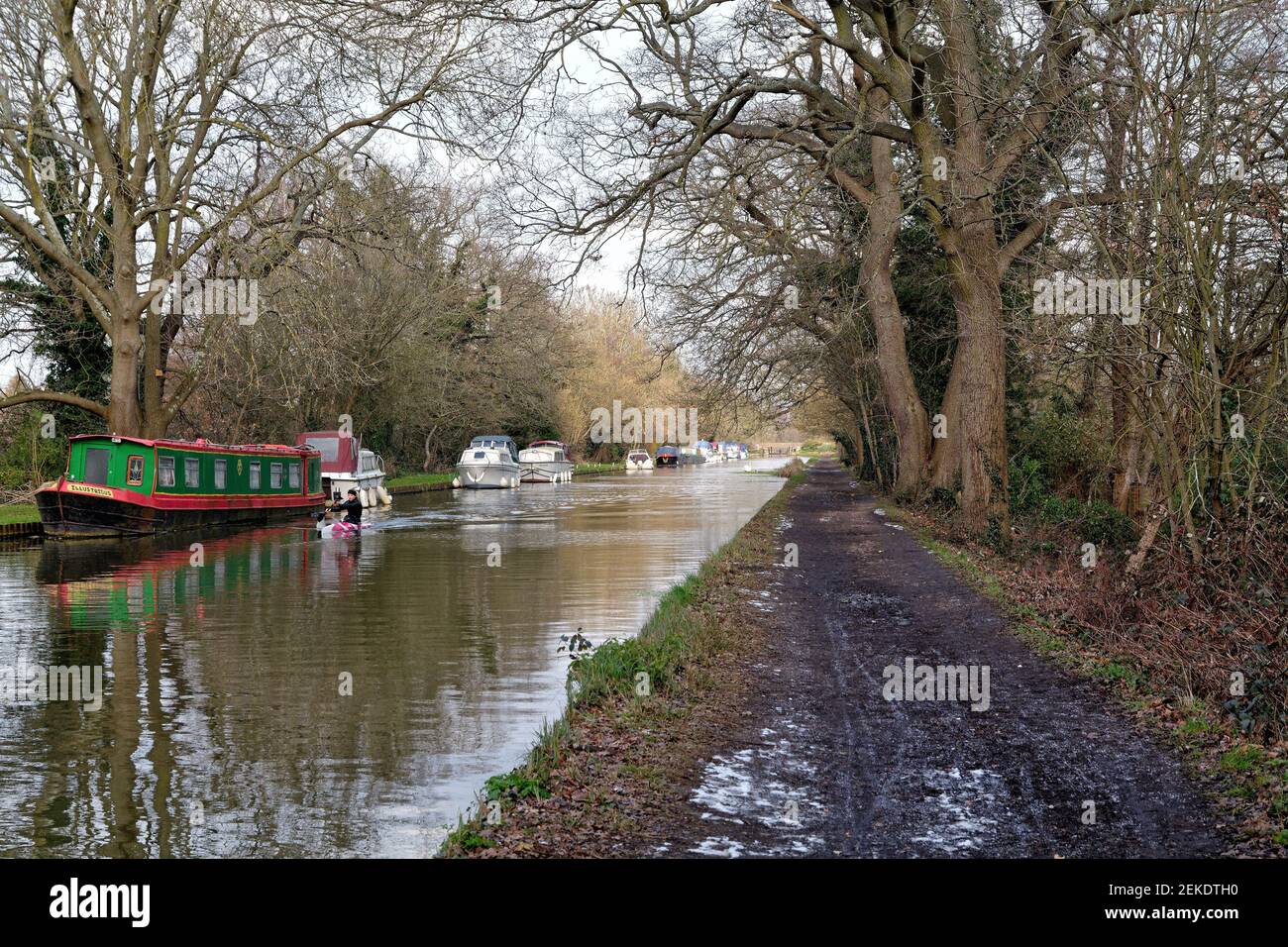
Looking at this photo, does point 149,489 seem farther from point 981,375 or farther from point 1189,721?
point 1189,721

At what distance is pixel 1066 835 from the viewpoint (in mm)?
6684

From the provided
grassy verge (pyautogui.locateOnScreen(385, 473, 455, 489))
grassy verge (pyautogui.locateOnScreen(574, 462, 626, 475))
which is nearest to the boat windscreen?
grassy verge (pyautogui.locateOnScreen(385, 473, 455, 489))

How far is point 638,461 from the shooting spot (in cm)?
9544

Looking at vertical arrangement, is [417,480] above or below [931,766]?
above

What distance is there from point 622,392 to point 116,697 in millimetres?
76586

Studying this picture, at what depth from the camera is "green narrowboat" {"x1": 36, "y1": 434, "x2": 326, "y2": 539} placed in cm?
2644

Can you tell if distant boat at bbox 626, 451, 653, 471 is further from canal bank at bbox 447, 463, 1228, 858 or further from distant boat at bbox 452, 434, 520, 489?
canal bank at bbox 447, 463, 1228, 858

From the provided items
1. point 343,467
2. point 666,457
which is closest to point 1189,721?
point 343,467

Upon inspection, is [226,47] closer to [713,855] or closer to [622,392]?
[713,855]

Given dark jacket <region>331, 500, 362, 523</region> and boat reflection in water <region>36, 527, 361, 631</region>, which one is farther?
dark jacket <region>331, 500, 362, 523</region>

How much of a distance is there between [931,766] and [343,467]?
3544 centimetres

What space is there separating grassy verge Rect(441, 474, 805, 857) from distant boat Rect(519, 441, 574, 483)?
51957 millimetres

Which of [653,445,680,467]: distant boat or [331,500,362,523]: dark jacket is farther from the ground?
[653,445,680,467]: distant boat
